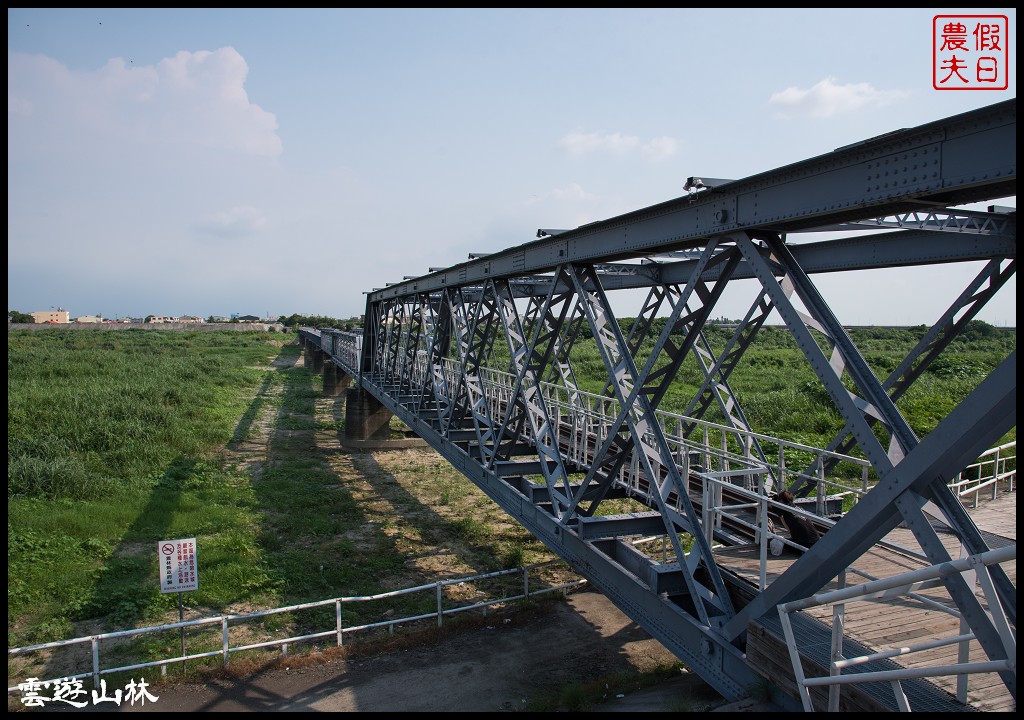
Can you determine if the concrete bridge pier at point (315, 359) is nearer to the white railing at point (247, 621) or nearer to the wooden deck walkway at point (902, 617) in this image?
the white railing at point (247, 621)

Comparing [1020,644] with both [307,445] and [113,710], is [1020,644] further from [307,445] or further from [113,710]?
[307,445]

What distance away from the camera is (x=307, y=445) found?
26969 mm

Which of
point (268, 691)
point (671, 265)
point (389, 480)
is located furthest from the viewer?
point (389, 480)

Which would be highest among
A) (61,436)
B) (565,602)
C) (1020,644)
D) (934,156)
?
(934,156)

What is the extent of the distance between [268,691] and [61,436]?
59.1 ft

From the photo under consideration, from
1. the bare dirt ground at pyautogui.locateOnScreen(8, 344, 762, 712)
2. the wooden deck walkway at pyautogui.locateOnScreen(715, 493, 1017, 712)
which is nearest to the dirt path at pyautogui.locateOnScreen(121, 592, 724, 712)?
the bare dirt ground at pyautogui.locateOnScreen(8, 344, 762, 712)

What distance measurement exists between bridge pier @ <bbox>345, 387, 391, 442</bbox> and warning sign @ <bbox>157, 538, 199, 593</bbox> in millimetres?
15977

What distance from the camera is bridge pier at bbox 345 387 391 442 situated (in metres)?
26.3

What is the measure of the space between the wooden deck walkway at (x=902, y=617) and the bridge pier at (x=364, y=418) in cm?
1978

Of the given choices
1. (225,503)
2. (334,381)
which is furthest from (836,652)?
(334,381)

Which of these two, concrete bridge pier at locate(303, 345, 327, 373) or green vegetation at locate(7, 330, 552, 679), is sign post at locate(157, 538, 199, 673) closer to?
green vegetation at locate(7, 330, 552, 679)

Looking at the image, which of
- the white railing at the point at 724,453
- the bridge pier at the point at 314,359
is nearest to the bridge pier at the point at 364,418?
the white railing at the point at 724,453

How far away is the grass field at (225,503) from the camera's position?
485 inches

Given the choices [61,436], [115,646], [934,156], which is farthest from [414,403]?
[934,156]
